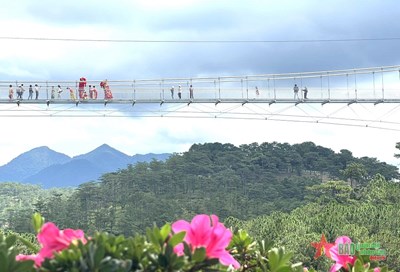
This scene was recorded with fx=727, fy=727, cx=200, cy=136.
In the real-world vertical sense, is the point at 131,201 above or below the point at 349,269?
below

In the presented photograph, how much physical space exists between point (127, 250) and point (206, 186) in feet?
351

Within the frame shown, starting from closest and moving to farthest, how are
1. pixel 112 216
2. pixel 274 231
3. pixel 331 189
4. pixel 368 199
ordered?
pixel 274 231
pixel 368 199
pixel 331 189
pixel 112 216

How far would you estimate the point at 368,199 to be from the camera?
237 ft

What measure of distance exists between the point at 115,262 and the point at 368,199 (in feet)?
238

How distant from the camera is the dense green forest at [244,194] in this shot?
191ft

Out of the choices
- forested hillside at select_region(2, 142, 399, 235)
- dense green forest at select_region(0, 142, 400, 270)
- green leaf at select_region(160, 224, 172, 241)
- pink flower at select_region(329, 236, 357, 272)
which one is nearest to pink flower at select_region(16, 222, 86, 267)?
green leaf at select_region(160, 224, 172, 241)

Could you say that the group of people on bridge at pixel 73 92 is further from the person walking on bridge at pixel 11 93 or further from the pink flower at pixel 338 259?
the pink flower at pixel 338 259

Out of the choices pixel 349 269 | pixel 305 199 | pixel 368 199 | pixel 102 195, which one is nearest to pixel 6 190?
pixel 102 195

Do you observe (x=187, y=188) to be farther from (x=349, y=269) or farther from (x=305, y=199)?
(x=349, y=269)

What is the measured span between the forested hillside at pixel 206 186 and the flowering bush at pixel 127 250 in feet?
274

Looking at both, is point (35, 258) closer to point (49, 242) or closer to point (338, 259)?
point (49, 242)

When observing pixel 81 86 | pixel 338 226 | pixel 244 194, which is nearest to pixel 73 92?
pixel 81 86

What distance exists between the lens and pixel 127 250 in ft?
6.58

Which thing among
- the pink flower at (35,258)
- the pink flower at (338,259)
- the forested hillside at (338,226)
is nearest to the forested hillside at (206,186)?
the forested hillside at (338,226)
